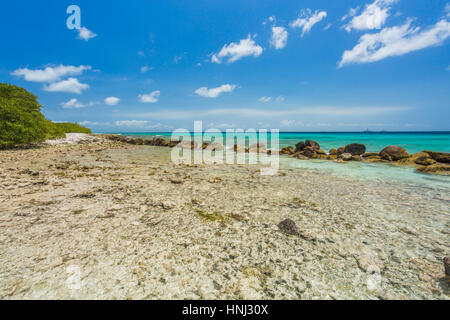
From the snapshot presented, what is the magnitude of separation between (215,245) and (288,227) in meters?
1.40

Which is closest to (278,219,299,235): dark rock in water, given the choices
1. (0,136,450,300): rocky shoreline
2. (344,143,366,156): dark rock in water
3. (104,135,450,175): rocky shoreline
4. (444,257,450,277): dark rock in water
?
(0,136,450,300): rocky shoreline

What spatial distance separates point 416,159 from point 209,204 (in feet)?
51.8

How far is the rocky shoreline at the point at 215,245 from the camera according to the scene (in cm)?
194

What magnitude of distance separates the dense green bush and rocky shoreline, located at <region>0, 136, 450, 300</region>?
12050mm

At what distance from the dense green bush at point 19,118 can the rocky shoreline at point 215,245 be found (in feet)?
39.5

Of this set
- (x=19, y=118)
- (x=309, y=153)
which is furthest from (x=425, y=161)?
(x=19, y=118)

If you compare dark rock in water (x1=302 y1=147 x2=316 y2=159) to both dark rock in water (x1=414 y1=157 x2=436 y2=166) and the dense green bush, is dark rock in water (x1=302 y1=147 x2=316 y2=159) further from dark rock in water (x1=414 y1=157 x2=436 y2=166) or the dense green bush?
the dense green bush

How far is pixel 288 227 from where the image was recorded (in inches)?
127

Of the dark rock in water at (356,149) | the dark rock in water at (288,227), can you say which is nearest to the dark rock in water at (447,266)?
the dark rock in water at (288,227)

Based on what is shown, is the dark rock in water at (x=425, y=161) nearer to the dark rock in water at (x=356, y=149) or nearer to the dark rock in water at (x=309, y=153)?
the dark rock in water at (x=356, y=149)

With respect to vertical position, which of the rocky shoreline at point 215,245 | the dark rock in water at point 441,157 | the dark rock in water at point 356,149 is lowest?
the rocky shoreline at point 215,245

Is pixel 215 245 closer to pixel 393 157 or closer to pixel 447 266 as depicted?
pixel 447 266
